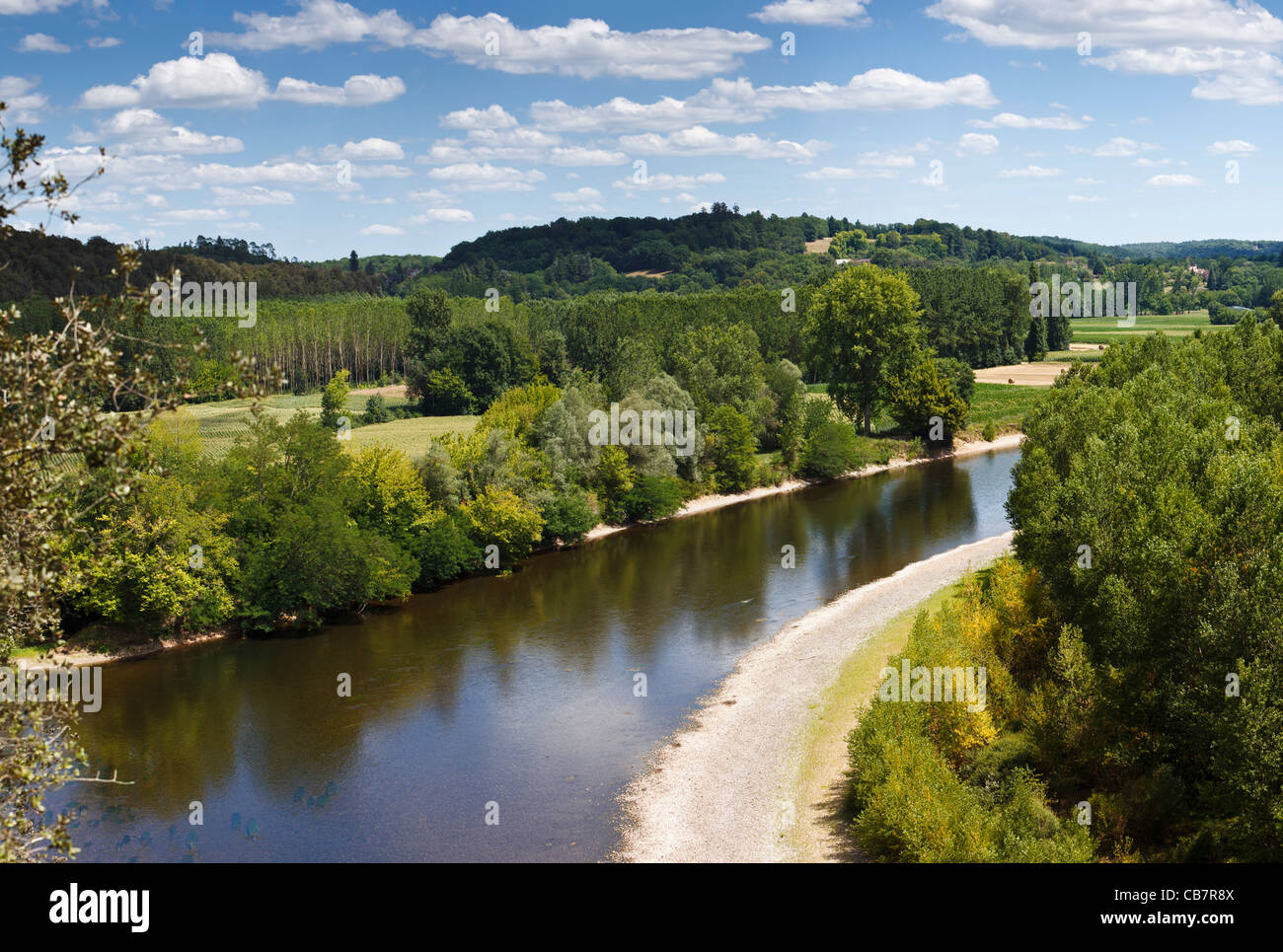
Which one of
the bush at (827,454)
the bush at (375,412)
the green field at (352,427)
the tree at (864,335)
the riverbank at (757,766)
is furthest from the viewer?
the bush at (375,412)

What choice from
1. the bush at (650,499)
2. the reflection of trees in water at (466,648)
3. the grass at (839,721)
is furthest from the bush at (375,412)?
the grass at (839,721)

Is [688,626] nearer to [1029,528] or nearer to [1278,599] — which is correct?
[1029,528]

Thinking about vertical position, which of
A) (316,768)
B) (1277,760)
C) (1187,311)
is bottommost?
(316,768)

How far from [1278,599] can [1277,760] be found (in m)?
2.97

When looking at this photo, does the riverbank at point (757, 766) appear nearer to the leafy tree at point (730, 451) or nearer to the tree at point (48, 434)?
the tree at point (48, 434)

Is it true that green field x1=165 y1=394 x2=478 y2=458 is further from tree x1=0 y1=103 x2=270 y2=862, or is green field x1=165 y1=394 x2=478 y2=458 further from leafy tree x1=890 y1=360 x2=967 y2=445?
tree x1=0 y1=103 x2=270 y2=862

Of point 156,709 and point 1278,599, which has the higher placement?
point 1278,599

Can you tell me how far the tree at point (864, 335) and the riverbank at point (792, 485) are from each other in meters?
6.45

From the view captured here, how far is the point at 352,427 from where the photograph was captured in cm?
7925

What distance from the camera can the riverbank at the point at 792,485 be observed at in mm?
59456

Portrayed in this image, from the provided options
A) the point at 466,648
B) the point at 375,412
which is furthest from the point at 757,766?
the point at 375,412
